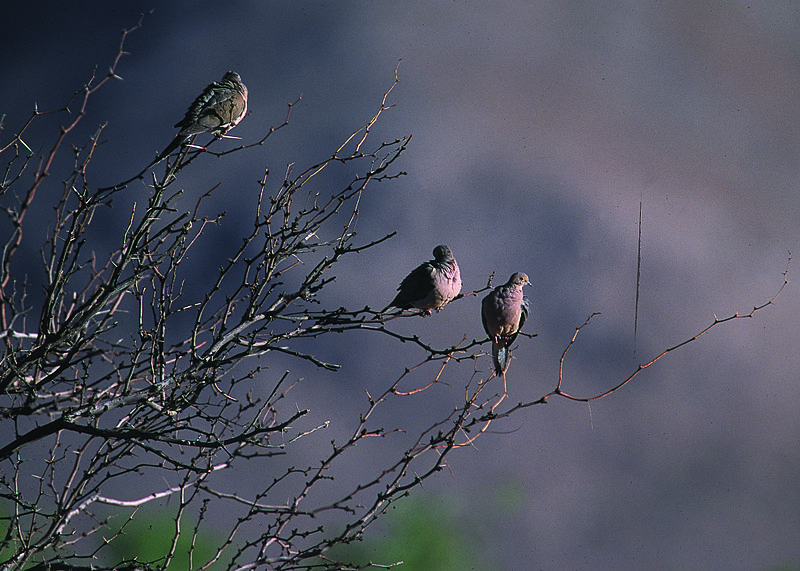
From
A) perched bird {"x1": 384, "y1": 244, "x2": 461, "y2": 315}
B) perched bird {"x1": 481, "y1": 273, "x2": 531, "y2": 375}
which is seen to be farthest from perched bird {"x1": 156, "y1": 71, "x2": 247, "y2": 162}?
perched bird {"x1": 481, "y1": 273, "x2": 531, "y2": 375}

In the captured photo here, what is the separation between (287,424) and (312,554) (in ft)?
1.31

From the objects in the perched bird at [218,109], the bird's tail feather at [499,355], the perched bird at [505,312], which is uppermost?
the perched bird at [218,109]

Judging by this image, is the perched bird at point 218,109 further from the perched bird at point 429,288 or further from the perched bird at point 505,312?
the perched bird at point 505,312

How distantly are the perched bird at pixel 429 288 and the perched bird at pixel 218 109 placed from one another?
1.05m

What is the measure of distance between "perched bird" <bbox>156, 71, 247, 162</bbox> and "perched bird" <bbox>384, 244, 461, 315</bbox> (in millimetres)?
1050

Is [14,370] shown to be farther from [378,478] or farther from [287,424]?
[378,478]

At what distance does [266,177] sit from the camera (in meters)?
2.32

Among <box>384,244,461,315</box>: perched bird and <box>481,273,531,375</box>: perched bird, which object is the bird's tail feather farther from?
<box>384,244,461,315</box>: perched bird

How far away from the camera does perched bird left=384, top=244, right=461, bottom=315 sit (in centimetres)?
279

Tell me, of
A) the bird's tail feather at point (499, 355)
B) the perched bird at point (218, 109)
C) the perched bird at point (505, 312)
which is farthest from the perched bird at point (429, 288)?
the perched bird at point (218, 109)

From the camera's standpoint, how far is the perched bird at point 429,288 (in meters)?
2.79

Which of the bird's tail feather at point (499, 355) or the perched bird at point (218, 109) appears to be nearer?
the bird's tail feather at point (499, 355)

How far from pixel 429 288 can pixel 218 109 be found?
4.29 ft

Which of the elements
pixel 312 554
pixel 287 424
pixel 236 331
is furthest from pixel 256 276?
pixel 312 554
